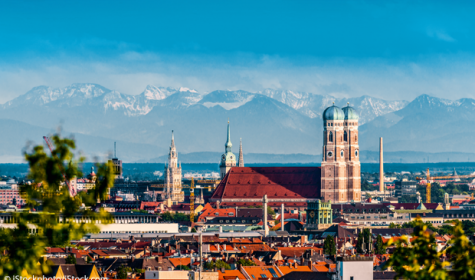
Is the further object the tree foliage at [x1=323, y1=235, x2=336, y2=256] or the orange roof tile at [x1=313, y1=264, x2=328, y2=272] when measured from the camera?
the tree foliage at [x1=323, y1=235, x2=336, y2=256]

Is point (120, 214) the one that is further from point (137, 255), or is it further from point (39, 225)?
point (39, 225)

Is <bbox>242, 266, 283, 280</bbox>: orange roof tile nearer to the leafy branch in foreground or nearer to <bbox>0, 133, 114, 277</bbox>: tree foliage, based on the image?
the leafy branch in foreground

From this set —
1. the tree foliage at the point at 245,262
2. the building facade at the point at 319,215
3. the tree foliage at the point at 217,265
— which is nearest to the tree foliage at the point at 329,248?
the tree foliage at the point at 245,262

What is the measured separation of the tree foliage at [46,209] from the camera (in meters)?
18.2

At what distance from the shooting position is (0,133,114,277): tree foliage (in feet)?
59.6

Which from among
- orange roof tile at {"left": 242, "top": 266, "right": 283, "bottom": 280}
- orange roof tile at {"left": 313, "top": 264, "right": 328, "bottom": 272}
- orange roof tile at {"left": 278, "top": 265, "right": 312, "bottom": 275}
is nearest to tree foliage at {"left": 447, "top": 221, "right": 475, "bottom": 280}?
orange roof tile at {"left": 242, "top": 266, "right": 283, "bottom": 280}

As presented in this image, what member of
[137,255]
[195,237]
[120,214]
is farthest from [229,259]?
[120,214]

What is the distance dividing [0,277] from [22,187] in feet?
5.77

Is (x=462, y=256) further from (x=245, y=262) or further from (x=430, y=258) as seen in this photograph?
(x=245, y=262)

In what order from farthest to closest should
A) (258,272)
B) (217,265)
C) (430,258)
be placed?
(217,265)
(258,272)
(430,258)

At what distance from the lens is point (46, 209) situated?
18312 mm

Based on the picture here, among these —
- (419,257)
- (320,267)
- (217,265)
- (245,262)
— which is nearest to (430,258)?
(419,257)

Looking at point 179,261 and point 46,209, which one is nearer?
point 46,209

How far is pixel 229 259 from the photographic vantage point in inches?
3632
